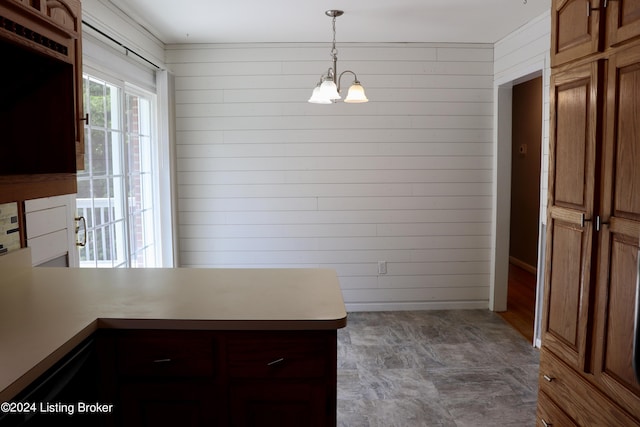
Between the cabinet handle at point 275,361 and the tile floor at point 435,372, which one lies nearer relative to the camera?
the cabinet handle at point 275,361

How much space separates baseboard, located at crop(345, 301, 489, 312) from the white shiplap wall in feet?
0.04


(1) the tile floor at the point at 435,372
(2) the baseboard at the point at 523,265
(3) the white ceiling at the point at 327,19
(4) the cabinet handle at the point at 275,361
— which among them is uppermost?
(3) the white ceiling at the point at 327,19

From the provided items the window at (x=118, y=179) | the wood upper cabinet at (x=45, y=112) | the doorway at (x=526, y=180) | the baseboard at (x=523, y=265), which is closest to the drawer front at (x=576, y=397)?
the wood upper cabinet at (x=45, y=112)

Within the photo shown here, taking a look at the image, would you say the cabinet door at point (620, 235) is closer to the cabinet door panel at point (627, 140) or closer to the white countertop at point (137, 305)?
the cabinet door panel at point (627, 140)

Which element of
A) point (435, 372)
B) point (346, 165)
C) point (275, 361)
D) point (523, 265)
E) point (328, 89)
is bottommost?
point (435, 372)

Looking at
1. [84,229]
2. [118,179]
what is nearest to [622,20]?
[84,229]

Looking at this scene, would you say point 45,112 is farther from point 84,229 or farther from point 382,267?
point 382,267

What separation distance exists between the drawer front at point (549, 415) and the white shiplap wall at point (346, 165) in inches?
94.8

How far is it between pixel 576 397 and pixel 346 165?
294 cm

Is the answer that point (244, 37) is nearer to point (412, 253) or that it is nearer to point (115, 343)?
point (412, 253)

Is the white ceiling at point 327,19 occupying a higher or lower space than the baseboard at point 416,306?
higher

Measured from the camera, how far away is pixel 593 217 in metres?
1.90

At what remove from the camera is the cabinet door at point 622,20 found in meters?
1.67

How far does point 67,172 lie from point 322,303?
1.08 m
